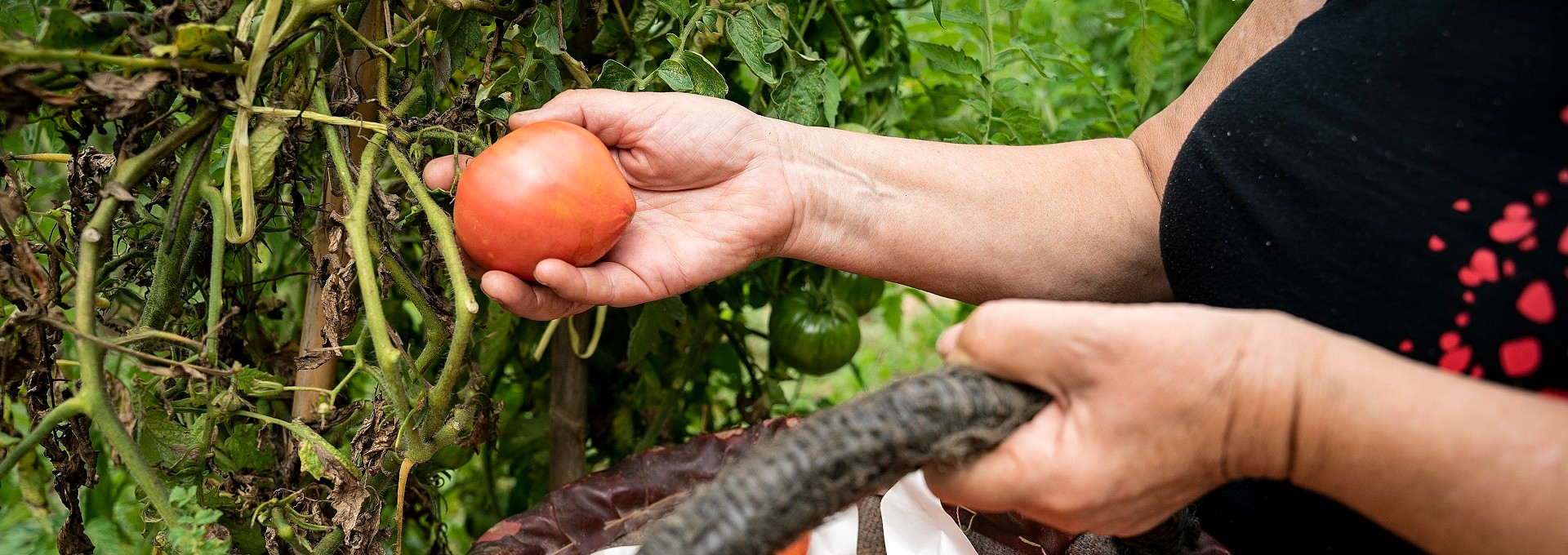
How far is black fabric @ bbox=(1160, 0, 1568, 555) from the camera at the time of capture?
1.96ft

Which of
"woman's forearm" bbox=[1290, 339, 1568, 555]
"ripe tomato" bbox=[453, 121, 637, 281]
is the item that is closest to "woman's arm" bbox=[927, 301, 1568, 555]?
"woman's forearm" bbox=[1290, 339, 1568, 555]

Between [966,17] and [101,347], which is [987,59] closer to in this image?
[966,17]

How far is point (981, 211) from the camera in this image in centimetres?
99

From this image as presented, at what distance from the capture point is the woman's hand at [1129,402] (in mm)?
537

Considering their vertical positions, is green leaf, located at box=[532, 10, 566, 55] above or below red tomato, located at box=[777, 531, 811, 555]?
above

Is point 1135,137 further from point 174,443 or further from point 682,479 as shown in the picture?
point 174,443

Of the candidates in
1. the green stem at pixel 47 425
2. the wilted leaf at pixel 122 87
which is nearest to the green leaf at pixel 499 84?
the wilted leaf at pixel 122 87

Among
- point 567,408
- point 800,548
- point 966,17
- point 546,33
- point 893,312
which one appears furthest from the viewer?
point 893,312

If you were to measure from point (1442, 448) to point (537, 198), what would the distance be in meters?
0.59

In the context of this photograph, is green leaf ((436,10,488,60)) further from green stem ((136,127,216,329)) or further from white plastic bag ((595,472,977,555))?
white plastic bag ((595,472,977,555))

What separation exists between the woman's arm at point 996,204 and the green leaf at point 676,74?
14 cm

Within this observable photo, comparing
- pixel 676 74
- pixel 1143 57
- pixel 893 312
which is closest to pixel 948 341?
pixel 676 74

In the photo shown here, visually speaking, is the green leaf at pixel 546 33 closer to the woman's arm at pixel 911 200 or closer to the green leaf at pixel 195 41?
the woman's arm at pixel 911 200

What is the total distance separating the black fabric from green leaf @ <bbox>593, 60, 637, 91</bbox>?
0.48 metres
